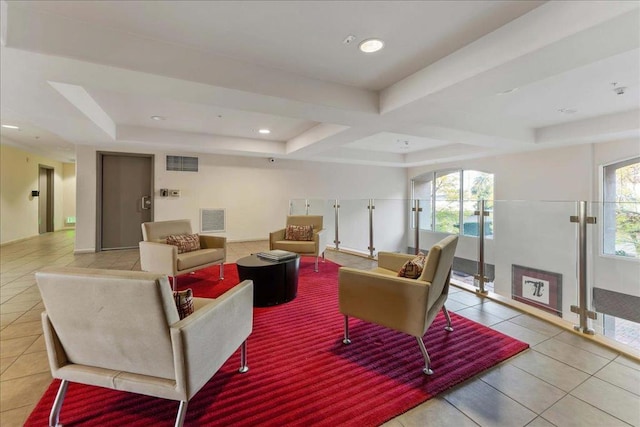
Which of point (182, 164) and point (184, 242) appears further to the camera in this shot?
point (182, 164)

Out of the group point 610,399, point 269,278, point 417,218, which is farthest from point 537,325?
point 269,278


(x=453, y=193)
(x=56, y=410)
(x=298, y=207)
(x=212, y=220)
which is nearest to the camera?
(x=56, y=410)

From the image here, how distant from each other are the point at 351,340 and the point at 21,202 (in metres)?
9.60

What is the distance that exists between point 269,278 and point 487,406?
2.12m

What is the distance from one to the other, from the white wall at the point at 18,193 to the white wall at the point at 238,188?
2659mm

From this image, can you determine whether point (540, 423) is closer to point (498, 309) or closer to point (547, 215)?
point (498, 309)

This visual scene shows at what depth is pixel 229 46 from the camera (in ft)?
8.11

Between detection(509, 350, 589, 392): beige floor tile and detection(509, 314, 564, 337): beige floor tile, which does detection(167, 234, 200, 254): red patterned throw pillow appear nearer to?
detection(509, 350, 589, 392): beige floor tile

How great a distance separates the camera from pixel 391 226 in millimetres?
8992

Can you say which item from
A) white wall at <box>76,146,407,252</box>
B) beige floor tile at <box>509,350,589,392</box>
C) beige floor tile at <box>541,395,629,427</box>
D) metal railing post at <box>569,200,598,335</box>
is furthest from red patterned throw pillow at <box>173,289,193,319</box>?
white wall at <box>76,146,407,252</box>

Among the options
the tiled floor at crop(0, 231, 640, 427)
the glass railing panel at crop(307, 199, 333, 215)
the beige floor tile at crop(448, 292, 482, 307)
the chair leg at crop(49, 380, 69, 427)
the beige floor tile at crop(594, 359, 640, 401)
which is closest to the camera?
the chair leg at crop(49, 380, 69, 427)

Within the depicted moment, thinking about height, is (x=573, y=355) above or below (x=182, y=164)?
below

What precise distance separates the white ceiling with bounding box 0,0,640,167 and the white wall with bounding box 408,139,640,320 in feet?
3.64

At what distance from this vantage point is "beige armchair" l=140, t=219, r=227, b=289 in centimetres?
340
